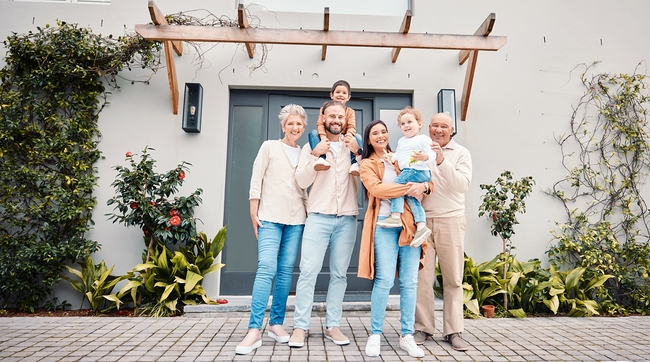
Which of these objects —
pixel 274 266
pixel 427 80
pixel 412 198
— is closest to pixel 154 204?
pixel 274 266

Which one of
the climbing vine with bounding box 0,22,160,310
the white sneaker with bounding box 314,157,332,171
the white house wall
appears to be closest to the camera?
the white sneaker with bounding box 314,157,332,171

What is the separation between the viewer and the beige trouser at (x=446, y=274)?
8.89 ft

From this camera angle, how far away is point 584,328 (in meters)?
3.30

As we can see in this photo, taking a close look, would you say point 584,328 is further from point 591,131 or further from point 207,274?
point 207,274

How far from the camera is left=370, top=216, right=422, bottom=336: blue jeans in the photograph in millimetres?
2527

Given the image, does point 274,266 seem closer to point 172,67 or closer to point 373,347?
point 373,347

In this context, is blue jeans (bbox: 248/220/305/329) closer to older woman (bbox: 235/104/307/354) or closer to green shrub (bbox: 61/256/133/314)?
older woman (bbox: 235/104/307/354)

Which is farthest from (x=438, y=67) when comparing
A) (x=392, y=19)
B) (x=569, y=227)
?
(x=569, y=227)

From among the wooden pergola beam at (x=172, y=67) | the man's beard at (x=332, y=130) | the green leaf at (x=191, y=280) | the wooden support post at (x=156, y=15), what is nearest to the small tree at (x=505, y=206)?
the man's beard at (x=332, y=130)

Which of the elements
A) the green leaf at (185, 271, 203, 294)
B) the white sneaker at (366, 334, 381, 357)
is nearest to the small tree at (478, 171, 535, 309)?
the white sneaker at (366, 334, 381, 357)

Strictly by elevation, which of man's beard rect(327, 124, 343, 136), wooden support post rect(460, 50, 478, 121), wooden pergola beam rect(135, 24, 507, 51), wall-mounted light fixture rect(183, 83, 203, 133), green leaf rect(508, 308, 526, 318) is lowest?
green leaf rect(508, 308, 526, 318)

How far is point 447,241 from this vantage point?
8.90 ft

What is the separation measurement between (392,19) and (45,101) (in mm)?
3738

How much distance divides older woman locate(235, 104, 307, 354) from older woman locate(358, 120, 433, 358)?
18.9 inches
